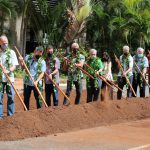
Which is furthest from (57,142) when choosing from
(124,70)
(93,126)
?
(124,70)

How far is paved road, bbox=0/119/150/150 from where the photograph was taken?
343 inches

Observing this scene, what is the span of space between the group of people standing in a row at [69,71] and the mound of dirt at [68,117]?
2.35ft

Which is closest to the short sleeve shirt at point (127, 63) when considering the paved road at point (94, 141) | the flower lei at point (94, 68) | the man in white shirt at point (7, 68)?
the flower lei at point (94, 68)

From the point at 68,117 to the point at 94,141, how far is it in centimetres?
144

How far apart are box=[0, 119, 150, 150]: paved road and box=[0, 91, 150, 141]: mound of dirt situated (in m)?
0.26

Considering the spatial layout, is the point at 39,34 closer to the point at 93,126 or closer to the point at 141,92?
the point at 141,92

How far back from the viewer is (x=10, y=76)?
1088 centimetres

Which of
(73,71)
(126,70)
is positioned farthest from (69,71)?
(126,70)

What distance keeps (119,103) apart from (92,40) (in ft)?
55.3

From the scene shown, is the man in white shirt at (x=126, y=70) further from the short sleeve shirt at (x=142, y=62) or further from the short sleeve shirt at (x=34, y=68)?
the short sleeve shirt at (x=34, y=68)

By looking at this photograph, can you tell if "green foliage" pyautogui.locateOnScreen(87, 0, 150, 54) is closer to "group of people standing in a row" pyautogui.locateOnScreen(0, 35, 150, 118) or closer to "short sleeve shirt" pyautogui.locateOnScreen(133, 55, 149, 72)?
"short sleeve shirt" pyautogui.locateOnScreen(133, 55, 149, 72)

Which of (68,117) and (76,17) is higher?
(76,17)

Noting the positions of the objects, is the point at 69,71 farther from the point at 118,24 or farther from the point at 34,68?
the point at 118,24

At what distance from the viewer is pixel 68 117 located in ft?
34.8
